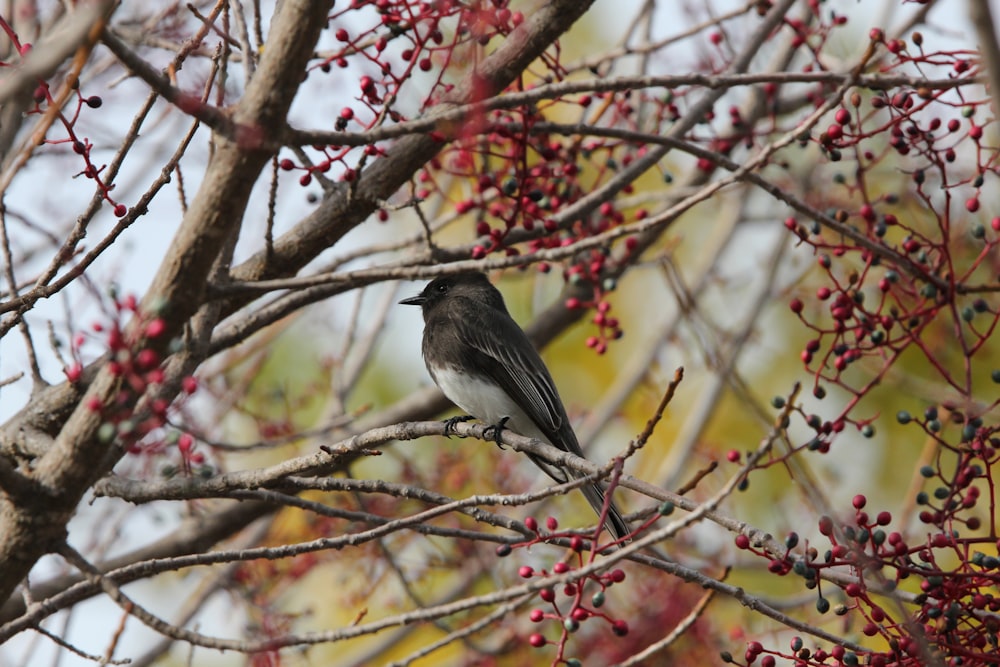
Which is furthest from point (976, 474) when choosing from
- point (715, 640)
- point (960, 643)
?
point (715, 640)

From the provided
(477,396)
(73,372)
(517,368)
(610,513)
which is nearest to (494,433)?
(610,513)

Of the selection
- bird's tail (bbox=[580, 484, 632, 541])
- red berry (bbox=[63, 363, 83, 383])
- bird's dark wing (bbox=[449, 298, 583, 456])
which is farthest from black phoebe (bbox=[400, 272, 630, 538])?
red berry (bbox=[63, 363, 83, 383])

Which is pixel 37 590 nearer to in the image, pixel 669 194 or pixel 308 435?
pixel 308 435

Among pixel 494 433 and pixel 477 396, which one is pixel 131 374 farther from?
pixel 477 396

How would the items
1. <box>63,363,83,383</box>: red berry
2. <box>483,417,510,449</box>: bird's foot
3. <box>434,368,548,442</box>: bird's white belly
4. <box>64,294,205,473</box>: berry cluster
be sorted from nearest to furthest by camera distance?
<box>64,294,205,473</box>: berry cluster → <box>63,363,83,383</box>: red berry → <box>483,417,510,449</box>: bird's foot → <box>434,368,548,442</box>: bird's white belly

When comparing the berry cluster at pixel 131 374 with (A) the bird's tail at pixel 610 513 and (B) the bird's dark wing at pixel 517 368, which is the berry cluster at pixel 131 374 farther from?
(B) the bird's dark wing at pixel 517 368

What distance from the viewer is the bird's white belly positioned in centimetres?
527

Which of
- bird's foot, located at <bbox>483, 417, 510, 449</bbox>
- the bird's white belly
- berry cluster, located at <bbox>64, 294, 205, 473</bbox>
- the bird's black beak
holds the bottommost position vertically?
berry cluster, located at <bbox>64, 294, 205, 473</bbox>

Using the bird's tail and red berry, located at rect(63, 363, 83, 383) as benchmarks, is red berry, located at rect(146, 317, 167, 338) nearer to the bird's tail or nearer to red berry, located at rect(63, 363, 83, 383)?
red berry, located at rect(63, 363, 83, 383)

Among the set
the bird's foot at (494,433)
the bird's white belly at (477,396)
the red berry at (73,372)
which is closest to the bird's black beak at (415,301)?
the bird's white belly at (477,396)

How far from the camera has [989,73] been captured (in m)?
1.92

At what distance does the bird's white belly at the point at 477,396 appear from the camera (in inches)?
207

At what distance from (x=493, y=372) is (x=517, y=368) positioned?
4.7 inches

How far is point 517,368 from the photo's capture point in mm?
5355
